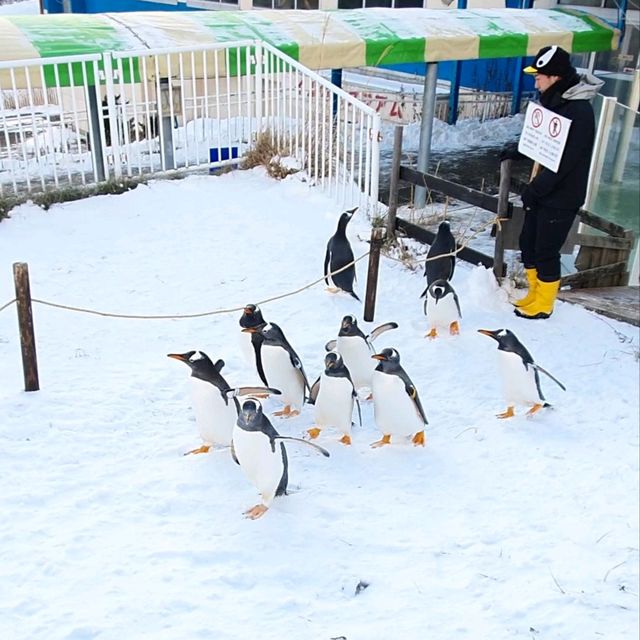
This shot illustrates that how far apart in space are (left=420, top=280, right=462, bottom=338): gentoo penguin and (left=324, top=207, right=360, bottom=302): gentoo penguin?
790mm

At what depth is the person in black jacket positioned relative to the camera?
209 inches

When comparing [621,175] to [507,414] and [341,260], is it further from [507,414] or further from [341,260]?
[507,414]

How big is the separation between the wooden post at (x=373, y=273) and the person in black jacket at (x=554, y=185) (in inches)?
46.2

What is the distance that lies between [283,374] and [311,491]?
79 centimetres

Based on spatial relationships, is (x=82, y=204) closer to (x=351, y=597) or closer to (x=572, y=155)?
(x=572, y=155)

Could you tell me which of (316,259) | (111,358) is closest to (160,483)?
(111,358)

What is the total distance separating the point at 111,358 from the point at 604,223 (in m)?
4.26

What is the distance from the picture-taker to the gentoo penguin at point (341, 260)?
6000 millimetres

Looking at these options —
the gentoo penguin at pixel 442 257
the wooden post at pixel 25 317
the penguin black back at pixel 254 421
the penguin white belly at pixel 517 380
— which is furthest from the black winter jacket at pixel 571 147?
the wooden post at pixel 25 317

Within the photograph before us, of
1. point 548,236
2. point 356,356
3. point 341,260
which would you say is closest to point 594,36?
point 548,236

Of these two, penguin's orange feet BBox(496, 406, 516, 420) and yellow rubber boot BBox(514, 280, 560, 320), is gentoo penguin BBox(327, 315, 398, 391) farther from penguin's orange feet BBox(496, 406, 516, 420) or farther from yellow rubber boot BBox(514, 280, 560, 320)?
yellow rubber boot BBox(514, 280, 560, 320)

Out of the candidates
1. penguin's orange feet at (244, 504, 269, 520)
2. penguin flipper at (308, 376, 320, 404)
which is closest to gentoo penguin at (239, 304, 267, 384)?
penguin flipper at (308, 376, 320, 404)

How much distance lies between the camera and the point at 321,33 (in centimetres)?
921

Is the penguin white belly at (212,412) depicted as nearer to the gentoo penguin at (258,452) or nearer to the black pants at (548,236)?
the gentoo penguin at (258,452)
